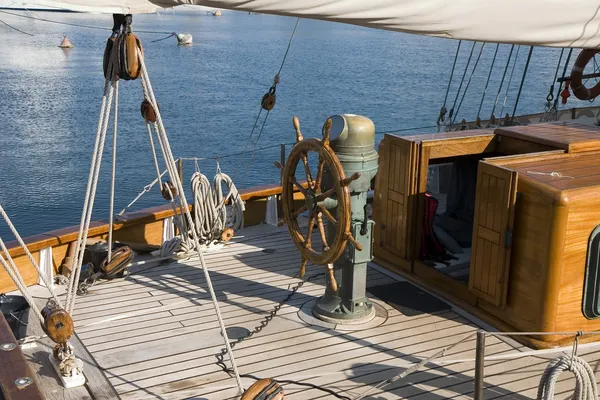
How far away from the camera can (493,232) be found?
4.66 m

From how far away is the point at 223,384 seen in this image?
406 centimetres

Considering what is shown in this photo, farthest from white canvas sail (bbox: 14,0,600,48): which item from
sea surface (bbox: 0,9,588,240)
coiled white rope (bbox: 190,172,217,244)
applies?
sea surface (bbox: 0,9,588,240)

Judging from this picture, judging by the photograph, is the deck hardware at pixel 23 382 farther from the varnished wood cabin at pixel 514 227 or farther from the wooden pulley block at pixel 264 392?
the varnished wood cabin at pixel 514 227

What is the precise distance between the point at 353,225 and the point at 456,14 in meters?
1.71

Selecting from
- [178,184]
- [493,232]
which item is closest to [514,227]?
[493,232]

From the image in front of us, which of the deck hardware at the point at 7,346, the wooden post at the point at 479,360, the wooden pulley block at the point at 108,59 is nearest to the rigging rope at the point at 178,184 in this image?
the wooden pulley block at the point at 108,59

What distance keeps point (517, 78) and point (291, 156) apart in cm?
2920

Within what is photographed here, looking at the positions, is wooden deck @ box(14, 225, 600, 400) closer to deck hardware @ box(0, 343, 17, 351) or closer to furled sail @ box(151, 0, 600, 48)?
deck hardware @ box(0, 343, 17, 351)

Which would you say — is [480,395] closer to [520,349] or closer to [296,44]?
[520,349]

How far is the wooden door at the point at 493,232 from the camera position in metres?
4.55

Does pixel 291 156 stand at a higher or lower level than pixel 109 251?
higher

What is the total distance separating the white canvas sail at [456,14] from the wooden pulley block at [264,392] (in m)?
1.77

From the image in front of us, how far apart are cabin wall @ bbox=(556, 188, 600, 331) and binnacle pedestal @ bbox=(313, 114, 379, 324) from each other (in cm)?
121

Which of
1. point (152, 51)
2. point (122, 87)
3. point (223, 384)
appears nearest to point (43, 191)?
point (122, 87)
